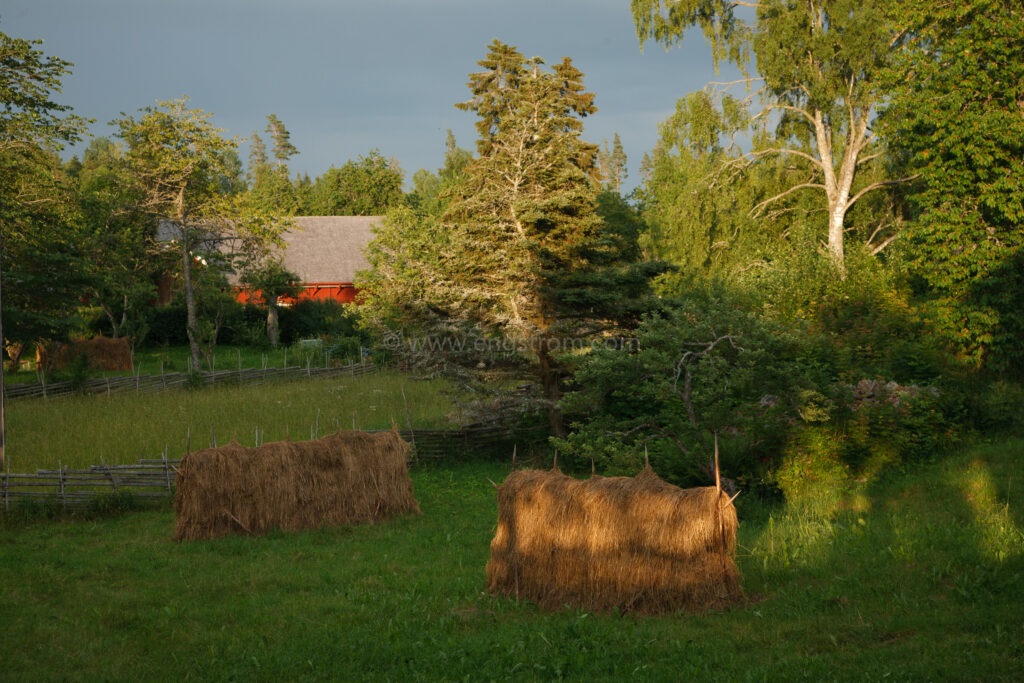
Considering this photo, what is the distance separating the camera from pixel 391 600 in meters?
9.77

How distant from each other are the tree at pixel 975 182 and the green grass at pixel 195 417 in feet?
41.4

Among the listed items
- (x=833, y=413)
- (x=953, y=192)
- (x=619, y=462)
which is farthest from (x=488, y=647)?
(x=953, y=192)

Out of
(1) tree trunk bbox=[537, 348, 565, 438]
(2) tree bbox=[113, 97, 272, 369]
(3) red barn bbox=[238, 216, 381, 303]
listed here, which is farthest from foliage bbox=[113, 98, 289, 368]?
(1) tree trunk bbox=[537, 348, 565, 438]

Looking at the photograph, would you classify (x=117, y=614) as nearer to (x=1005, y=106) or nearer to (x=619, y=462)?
(x=619, y=462)

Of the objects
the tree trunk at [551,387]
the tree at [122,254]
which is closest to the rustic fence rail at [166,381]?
the tree at [122,254]

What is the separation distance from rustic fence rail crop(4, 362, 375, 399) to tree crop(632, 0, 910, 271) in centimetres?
1839

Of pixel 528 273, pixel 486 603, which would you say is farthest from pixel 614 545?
pixel 528 273

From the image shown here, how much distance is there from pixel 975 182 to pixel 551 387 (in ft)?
33.9

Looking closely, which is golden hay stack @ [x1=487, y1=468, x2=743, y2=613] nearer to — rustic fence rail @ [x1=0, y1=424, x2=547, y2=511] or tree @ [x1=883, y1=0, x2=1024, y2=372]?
rustic fence rail @ [x1=0, y1=424, x2=547, y2=511]

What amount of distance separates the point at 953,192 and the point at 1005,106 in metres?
2.17

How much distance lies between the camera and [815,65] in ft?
93.1

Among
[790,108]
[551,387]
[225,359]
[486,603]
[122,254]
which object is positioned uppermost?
[790,108]

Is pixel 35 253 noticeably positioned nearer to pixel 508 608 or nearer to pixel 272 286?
pixel 272 286

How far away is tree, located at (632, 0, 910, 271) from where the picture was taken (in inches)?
1061
